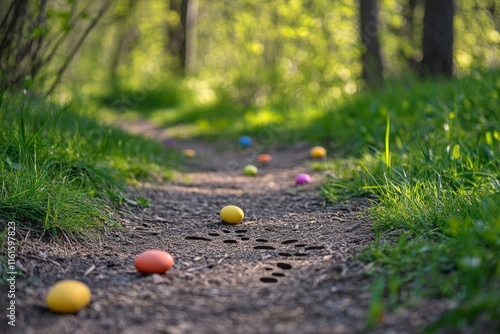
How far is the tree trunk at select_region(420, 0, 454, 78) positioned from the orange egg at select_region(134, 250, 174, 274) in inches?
202

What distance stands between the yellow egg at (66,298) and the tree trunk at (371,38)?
615 cm

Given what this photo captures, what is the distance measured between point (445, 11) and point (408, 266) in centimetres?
531

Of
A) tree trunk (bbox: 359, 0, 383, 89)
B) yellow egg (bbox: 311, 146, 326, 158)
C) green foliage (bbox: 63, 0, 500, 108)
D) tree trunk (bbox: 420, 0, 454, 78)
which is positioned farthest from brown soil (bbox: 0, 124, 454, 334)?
tree trunk (bbox: 359, 0, 383, 89)

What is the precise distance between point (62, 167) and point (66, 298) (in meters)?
1.54

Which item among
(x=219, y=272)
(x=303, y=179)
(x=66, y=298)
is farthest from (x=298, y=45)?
(x=66, y=298)

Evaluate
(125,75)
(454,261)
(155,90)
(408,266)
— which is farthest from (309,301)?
(125,75)

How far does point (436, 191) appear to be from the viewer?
294 cm

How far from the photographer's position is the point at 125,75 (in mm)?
12750

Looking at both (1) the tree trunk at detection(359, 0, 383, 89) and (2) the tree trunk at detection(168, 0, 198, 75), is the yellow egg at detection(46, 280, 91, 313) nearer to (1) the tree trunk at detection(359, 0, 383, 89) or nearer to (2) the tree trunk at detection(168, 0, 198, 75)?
(1) the tree trunk at detection(359, 0, 383, 89)

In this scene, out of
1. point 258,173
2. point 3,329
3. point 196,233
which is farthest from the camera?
point 258,173

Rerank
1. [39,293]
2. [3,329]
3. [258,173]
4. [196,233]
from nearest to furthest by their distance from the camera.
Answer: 1. [3,329]
2. [39,293]
3. [196,233]
4. [258,173]

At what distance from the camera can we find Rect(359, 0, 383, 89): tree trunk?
7.60m

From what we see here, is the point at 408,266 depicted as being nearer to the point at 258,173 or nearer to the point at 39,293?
the point at 39,293

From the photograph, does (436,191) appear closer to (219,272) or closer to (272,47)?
(219,272)
